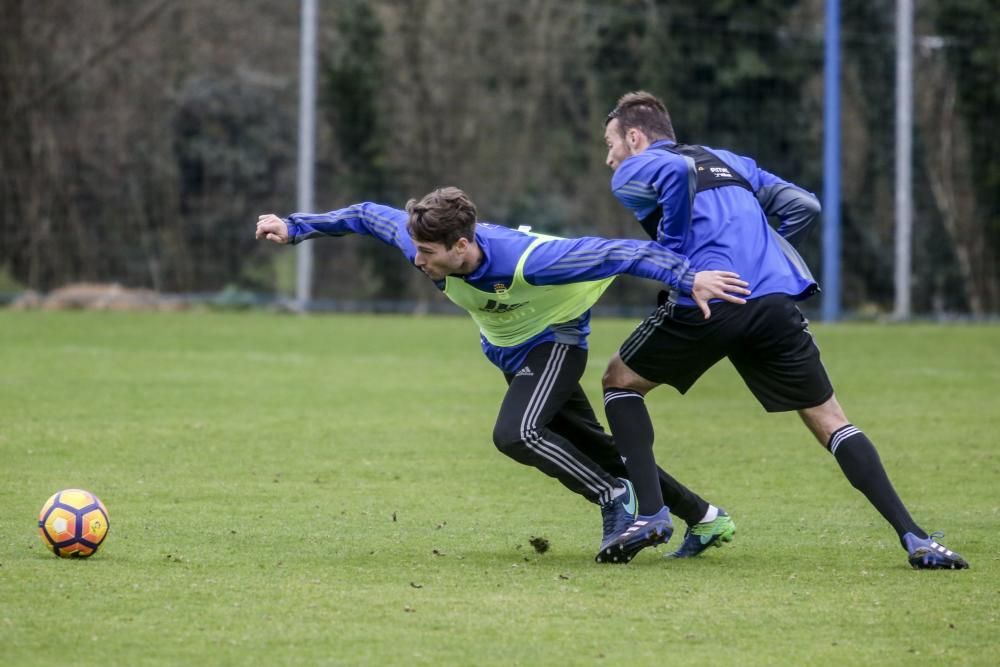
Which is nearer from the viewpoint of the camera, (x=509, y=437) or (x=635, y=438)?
(x=509, y=437)

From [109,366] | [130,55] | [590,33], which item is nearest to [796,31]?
[590,33]

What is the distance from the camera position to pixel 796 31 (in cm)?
2414

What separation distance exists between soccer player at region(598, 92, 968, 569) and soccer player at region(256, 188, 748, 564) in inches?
7.1

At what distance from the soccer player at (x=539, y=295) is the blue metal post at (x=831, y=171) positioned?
50.8 ft

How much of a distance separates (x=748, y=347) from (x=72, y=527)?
2832 mm

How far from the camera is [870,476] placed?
634 cm

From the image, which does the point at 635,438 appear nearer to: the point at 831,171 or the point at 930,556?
the point at 930,556

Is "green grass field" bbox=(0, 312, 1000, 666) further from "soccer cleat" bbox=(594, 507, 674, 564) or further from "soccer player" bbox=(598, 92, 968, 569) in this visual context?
"soccer player" bbox=(598, 92, 968, 569)

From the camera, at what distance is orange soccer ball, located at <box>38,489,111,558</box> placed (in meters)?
6.08

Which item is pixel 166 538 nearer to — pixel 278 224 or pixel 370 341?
pixel 278 224

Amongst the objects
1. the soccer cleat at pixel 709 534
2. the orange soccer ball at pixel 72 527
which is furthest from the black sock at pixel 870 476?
the orange soccer ball at pixel 72 527

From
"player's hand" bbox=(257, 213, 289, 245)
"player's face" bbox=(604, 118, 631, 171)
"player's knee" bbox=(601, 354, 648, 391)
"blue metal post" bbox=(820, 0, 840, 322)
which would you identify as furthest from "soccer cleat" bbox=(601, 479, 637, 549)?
"blue metal post" bbox=(820, 0, 840, 322)

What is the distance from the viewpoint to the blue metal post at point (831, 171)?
21719 millimetres

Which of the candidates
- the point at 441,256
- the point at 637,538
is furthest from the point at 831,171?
the point at 441,256
